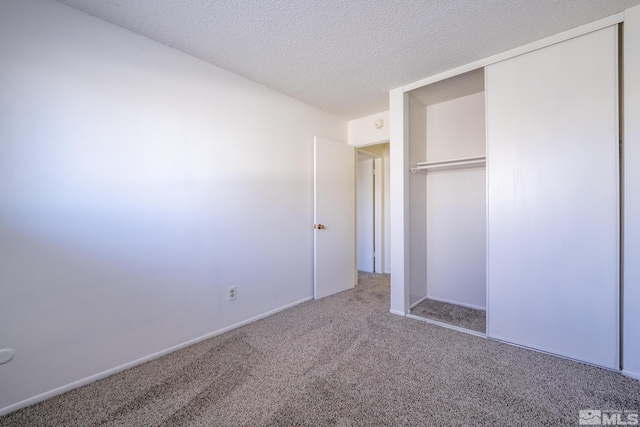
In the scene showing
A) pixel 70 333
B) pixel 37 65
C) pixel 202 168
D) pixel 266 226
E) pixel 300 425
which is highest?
pixel 37 65

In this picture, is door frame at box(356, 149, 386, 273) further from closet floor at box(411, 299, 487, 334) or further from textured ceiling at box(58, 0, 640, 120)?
textured ceiling at box(58, 0, 640, 120)

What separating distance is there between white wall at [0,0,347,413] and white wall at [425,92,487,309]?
2.09 m

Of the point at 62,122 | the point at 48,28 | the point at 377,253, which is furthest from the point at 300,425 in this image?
the point at 377,253

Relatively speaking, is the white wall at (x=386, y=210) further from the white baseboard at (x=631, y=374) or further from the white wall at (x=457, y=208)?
the white baseboard at (x=631, y=374)

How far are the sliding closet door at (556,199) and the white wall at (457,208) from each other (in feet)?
2.44

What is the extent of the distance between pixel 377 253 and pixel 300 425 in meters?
3.51

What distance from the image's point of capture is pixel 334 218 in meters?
3.43

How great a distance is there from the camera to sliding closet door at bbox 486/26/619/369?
1.77 meters

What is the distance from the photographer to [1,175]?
4.71 feet

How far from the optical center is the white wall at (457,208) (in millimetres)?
2906

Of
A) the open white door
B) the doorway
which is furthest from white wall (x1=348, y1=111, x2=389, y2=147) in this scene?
the doorway

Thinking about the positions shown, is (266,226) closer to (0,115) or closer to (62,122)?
(62,122)

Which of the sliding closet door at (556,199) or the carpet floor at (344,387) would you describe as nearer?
the carpet floor at (344,387)

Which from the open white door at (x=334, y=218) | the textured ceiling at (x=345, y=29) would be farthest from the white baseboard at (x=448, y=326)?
the textured ceiling at (x=345, y=29)
